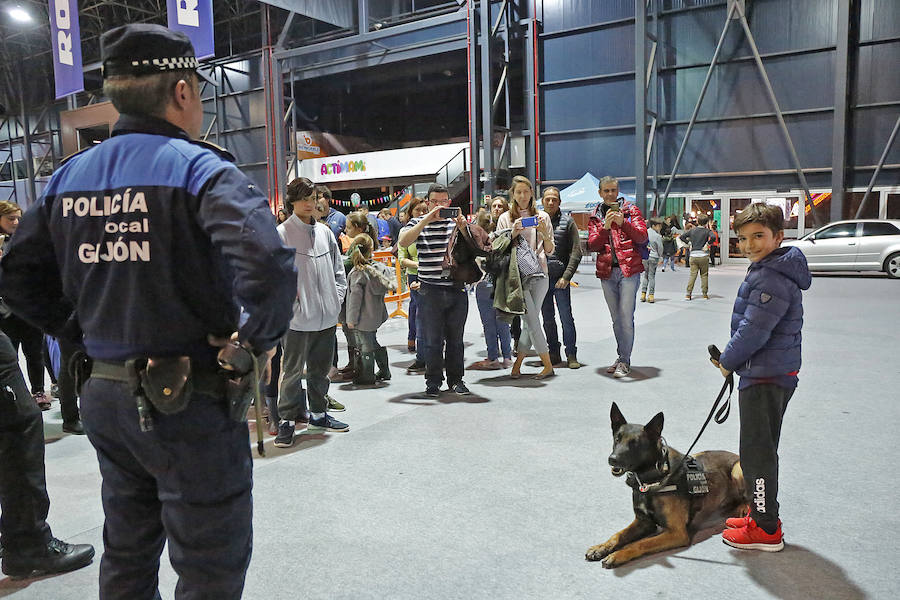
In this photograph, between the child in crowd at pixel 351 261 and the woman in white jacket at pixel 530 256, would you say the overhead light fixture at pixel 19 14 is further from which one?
the woman in white jacket at pixel 530 256

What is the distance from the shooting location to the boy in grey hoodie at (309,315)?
435cm

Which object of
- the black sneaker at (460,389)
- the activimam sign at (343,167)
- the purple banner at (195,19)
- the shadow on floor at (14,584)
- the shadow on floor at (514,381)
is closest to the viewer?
the shadow on floor at (14,584)

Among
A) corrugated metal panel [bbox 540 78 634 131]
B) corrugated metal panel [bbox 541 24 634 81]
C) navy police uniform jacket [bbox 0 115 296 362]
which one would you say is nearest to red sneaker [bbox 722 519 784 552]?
navy police uniform jacket [bbox 0 115 296 362]

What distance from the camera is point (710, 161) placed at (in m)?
18.4

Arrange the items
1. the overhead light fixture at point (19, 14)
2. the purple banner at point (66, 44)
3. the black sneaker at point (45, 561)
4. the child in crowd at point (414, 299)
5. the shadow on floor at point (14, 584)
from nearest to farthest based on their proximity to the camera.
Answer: the shadow on floor at point (14, 584) → the black sneaker at point (45, 561) → the child in crowd at point (414, 299) → the purple banner at point (66, 44) → the overhead light fixture at point (19, 14)

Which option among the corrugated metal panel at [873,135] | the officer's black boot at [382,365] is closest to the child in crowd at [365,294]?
the officer's black boot at [382,365]

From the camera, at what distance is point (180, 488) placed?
63.4 inches

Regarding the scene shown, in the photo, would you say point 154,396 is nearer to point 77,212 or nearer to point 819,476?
point 77,212

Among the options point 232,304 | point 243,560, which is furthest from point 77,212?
point 243,560

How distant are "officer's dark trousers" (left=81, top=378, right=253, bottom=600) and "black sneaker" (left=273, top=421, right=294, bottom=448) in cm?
262

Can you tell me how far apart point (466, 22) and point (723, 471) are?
18.8m

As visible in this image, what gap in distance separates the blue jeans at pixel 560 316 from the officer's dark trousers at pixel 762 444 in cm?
371

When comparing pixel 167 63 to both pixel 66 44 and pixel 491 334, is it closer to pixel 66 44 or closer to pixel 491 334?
pixel 491 334

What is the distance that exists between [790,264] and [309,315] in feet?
9.58
